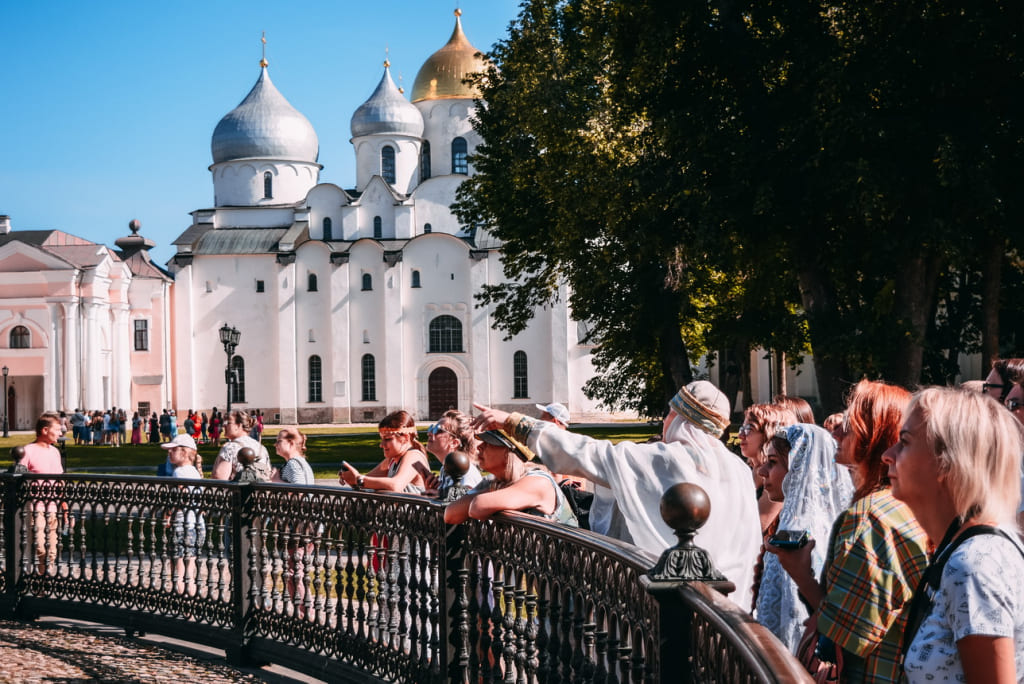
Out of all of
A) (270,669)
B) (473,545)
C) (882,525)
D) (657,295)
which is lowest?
(270,669)

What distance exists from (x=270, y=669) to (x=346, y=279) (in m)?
51.8

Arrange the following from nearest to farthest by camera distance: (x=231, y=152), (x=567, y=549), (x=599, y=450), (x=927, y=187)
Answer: (x=567, y=549)
(x=599, y=450)
(x=927, y=187)
(x=231, y=152)

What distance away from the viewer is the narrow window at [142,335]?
191 ft

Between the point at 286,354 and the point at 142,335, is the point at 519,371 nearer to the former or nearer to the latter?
the point at 286,354

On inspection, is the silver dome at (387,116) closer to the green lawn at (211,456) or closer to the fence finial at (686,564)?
the green lawn at (211,456)

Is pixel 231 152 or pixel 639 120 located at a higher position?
pixel 231 152

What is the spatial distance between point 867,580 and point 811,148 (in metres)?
13.1

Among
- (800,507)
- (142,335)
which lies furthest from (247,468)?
(142,335)

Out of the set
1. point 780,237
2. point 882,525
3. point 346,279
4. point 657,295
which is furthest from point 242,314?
point 882,525

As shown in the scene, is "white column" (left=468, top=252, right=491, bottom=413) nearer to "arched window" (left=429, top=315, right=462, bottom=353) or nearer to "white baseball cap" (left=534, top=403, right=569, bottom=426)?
"arched window" (left=429, top=315, right=462, bottom=353)

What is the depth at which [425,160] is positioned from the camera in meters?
63.1

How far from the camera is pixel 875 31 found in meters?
14.9

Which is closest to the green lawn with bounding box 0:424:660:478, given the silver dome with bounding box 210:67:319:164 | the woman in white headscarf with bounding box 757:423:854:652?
the woman in white headscarf with bounding box 757:423:854:652

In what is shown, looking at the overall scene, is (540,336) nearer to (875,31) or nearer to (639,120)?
(639,120)
